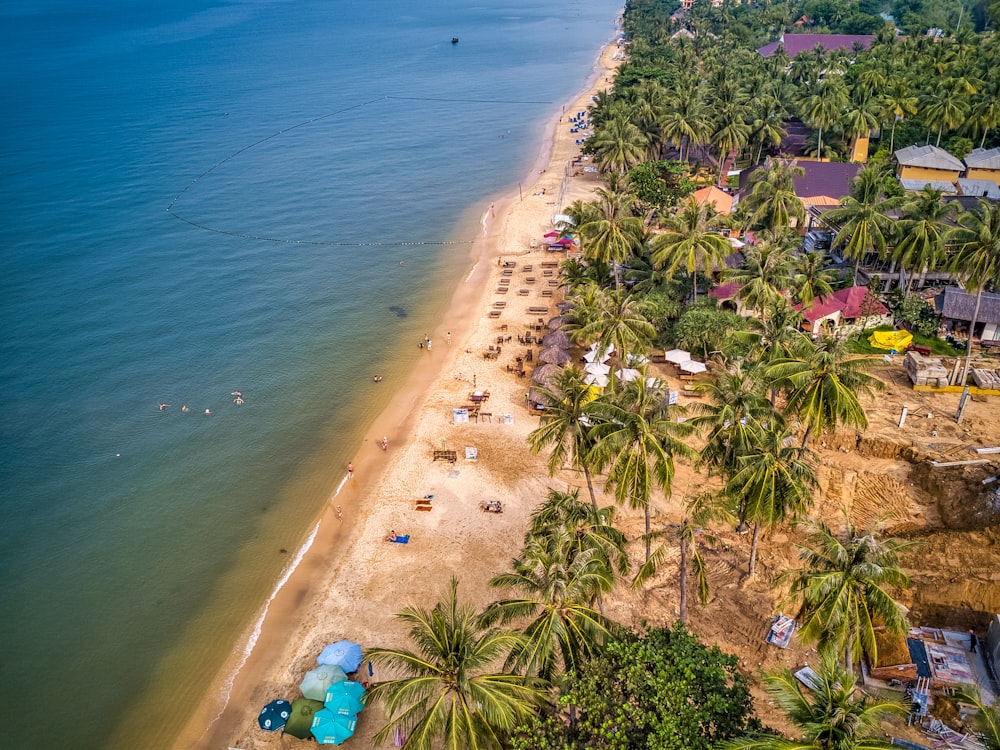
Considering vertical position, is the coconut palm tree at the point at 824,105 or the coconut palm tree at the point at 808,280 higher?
the coconut palm tree at the point at 824,105

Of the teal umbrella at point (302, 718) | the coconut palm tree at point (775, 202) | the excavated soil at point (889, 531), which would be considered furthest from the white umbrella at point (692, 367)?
the teal umbrella at point (302, 718)

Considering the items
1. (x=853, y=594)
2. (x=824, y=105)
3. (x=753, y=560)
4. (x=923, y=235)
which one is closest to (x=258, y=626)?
(x=753, y=560)

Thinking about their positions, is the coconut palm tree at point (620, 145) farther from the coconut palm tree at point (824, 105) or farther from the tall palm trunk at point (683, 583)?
the tall palm trunk at point (683, 583)

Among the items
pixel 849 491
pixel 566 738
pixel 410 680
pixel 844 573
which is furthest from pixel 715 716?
pixel 849 491

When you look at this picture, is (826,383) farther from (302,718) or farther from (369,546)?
(302,718)

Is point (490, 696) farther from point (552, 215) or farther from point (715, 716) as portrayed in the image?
point (552, 215)

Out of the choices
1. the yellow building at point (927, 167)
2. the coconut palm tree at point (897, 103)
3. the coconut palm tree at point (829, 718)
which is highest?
the coconut palm tree at point (897, 103)
